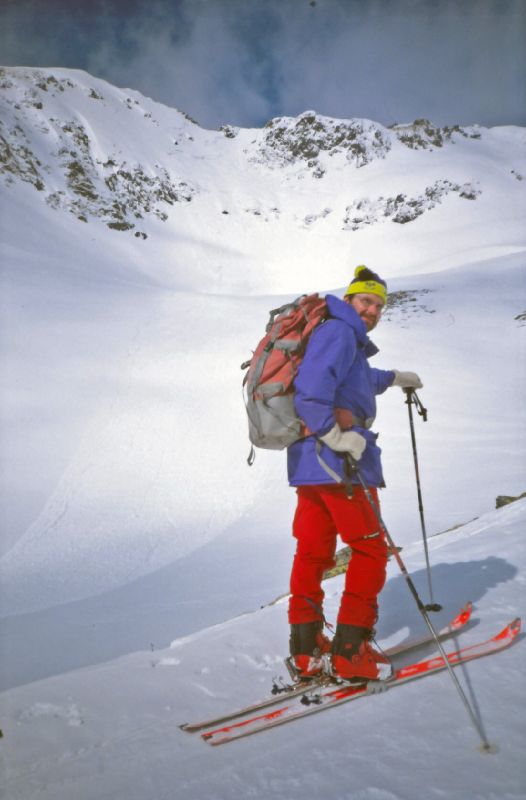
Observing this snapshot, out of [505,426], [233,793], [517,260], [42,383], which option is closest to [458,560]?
[233,793]

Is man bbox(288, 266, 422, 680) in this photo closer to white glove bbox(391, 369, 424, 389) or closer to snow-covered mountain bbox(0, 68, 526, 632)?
white glove bbox(391, 369, 424, 389)

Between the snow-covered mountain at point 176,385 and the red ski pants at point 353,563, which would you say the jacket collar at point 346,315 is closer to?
the red ski pants at point 353,563

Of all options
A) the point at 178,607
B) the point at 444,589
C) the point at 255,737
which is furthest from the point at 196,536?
the point at 255,737

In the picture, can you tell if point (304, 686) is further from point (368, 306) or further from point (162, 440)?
point (162, 440)

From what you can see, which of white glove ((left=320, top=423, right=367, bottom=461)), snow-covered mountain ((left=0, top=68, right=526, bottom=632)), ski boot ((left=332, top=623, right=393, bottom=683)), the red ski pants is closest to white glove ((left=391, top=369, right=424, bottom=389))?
the red ski pants

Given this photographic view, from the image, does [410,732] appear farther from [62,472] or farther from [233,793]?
[62,472]

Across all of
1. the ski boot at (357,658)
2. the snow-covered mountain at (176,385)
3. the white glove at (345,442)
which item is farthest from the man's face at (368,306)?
the snow-covered mountain at (176,385)

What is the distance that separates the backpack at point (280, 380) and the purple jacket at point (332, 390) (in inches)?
2.5

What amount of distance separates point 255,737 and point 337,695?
0.51 metres

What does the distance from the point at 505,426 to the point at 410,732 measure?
1269 cm

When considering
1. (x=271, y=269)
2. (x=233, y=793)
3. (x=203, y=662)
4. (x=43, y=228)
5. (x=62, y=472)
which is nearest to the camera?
(x=233, y=793)

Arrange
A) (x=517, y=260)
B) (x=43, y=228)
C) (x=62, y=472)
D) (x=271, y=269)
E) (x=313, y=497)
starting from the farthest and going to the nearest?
(x=271, y=269) < (x=43, y=228) < (x=517, y=260) < (x=62, y=472) < (x=313, y=497)

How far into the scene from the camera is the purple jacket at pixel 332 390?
2.62 meters

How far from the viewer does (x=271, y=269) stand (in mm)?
67812
